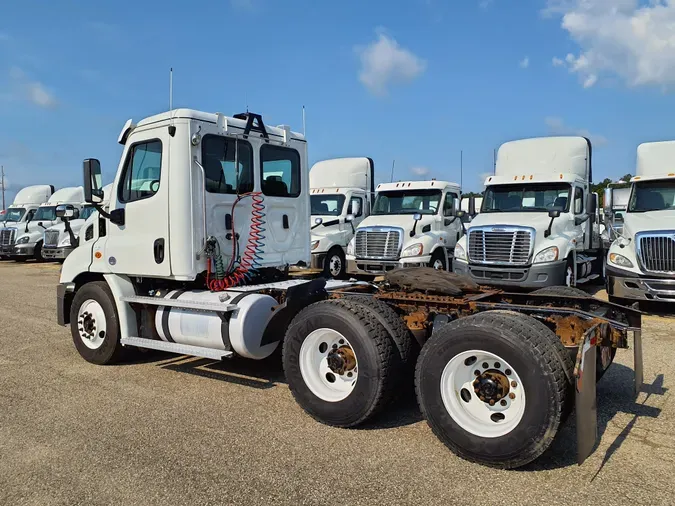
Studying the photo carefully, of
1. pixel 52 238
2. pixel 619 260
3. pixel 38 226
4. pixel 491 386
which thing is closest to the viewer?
pixel 491 386

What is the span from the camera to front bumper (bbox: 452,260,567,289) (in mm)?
11102

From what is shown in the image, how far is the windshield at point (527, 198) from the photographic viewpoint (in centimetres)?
1205

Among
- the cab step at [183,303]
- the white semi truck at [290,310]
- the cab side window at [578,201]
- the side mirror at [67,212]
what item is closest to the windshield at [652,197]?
the cab side window at [578,201]

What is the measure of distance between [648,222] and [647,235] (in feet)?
1.86

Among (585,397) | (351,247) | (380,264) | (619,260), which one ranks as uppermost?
(351,247)

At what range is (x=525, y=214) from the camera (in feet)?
39.2

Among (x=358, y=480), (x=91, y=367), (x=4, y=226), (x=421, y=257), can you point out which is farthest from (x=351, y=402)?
(x=4, y=226)

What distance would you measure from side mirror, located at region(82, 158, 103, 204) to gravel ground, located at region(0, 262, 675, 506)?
6.55 feet

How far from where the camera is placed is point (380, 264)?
1400cm

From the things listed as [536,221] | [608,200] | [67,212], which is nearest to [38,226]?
[67,212]

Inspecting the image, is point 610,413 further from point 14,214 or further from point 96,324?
point 14,214

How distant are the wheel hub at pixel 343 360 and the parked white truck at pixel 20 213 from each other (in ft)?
78.2

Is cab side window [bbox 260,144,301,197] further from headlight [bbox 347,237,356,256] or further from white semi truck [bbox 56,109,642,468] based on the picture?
headlight [bbox 347,237,356,256]

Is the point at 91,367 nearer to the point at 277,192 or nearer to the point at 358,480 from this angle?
the point at 277,192
